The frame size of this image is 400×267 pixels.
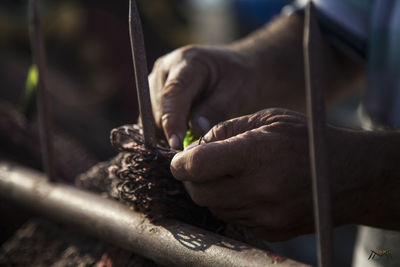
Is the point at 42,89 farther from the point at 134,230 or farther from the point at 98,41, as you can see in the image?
the point at 98,41

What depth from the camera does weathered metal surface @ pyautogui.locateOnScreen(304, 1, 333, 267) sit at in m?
0.47

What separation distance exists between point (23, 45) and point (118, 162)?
2932mm

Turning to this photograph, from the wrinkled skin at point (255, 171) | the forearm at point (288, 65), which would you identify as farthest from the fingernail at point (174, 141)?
the forearm at point (288, 65)

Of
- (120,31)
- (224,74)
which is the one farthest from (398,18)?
(120,31)

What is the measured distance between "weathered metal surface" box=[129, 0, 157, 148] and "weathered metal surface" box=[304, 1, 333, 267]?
10.5 inches

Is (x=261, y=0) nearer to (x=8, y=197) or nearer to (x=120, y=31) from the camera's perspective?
(x=120, y=31)

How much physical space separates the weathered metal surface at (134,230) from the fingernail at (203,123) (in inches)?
8.3

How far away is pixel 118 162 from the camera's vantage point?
2.69ft

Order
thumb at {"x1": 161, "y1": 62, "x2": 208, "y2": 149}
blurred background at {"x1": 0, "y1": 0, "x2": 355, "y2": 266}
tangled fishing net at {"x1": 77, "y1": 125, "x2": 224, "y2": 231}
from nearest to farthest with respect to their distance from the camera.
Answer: tangled fishing net at {"x1": 77, "y1": 125, "x2": 224, "y2": 231} < thumb at {"x1": 161, "y1": 62, "x2": 208, "y2": 149} < blurred background at {"x1": 0, "y1": 0, "x2": 355, "y2": 266}

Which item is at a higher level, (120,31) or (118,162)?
(118,162)

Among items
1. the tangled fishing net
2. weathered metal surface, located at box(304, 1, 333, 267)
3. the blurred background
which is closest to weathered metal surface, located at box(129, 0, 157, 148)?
the tangled fishing net

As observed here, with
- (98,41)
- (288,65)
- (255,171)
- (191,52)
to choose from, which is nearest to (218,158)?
(255,171)

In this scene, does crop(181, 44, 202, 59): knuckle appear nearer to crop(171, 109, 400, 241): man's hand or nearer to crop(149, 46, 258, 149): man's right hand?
crop(149, 46, 258, 149): man's right hand

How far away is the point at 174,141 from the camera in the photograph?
799mm
